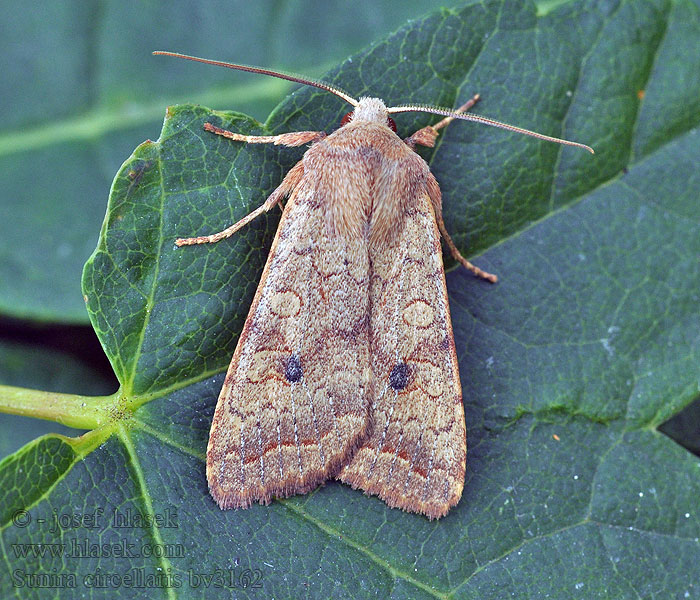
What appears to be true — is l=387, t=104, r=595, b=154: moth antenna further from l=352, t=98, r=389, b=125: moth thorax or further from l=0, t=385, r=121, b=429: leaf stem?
l=0, t=385, r=121, b=429: leaf stem

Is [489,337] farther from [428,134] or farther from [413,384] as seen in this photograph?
[428,134]

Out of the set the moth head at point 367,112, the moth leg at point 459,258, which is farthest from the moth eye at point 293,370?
the moth head at point 367,112

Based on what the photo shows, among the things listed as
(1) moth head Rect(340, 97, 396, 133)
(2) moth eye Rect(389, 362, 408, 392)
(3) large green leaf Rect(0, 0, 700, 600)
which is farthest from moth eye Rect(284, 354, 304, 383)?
(1) moth head Rect(340, 97, 396, 133)

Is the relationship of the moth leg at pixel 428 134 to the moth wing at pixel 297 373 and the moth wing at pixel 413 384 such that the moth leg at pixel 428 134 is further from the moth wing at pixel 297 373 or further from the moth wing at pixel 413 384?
the moth wing at pixel 297 373

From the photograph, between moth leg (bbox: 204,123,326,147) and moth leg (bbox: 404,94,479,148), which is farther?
moth leg (bbox: 404,94,479,148)

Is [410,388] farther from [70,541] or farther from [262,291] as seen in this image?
[70,541]

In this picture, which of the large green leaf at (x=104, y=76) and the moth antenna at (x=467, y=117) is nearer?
the moth antenna at (x=467, y=117)

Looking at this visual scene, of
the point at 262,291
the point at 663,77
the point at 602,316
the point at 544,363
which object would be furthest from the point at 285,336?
the point at 663,77
